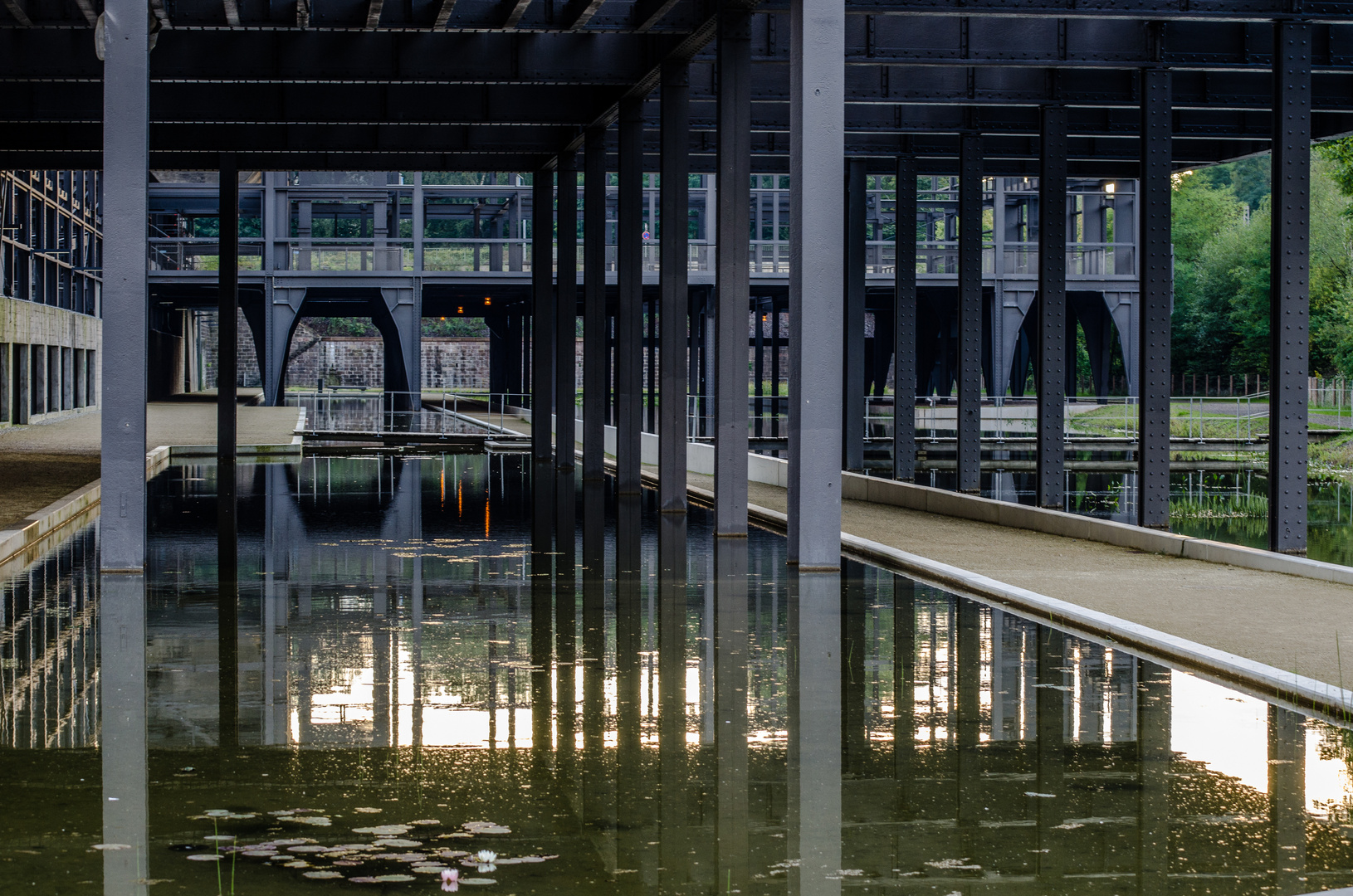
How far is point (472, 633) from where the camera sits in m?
9.42

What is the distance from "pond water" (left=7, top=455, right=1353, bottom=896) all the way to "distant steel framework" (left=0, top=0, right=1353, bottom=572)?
124 inches

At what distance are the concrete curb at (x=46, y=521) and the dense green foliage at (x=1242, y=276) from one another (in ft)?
136

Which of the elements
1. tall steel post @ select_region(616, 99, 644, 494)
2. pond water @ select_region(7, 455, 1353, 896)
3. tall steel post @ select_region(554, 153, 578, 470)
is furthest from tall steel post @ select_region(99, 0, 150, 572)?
tall steel post @ select_region(554, 153, 578, 470)

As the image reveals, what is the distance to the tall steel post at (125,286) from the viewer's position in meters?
12.3

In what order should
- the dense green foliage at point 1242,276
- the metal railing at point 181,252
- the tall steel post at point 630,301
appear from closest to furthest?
1. the tall steel post at point 630,301
2. the metal railing at point 181,252
3. the dense green foliage at point 1242,276

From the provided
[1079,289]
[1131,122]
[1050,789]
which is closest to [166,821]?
[1050,789]

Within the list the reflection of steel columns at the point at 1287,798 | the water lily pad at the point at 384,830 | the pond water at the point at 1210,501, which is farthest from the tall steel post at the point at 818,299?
the water lily pad at the point at 384,830

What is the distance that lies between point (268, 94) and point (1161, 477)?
561 inches

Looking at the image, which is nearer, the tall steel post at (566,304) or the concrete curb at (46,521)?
the concrete curb at (46,521)

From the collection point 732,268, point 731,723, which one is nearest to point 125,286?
point 732,268

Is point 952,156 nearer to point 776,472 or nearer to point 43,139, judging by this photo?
point 776,472

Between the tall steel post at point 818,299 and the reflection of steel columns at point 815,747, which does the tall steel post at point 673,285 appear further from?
the reflection of steel columns at point 815,747

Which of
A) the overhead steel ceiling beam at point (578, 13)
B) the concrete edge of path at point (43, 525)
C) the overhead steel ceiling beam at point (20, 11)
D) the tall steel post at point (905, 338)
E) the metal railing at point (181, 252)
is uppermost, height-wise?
the metal railing at point (181, 252)

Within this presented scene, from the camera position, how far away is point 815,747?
6.46 m
